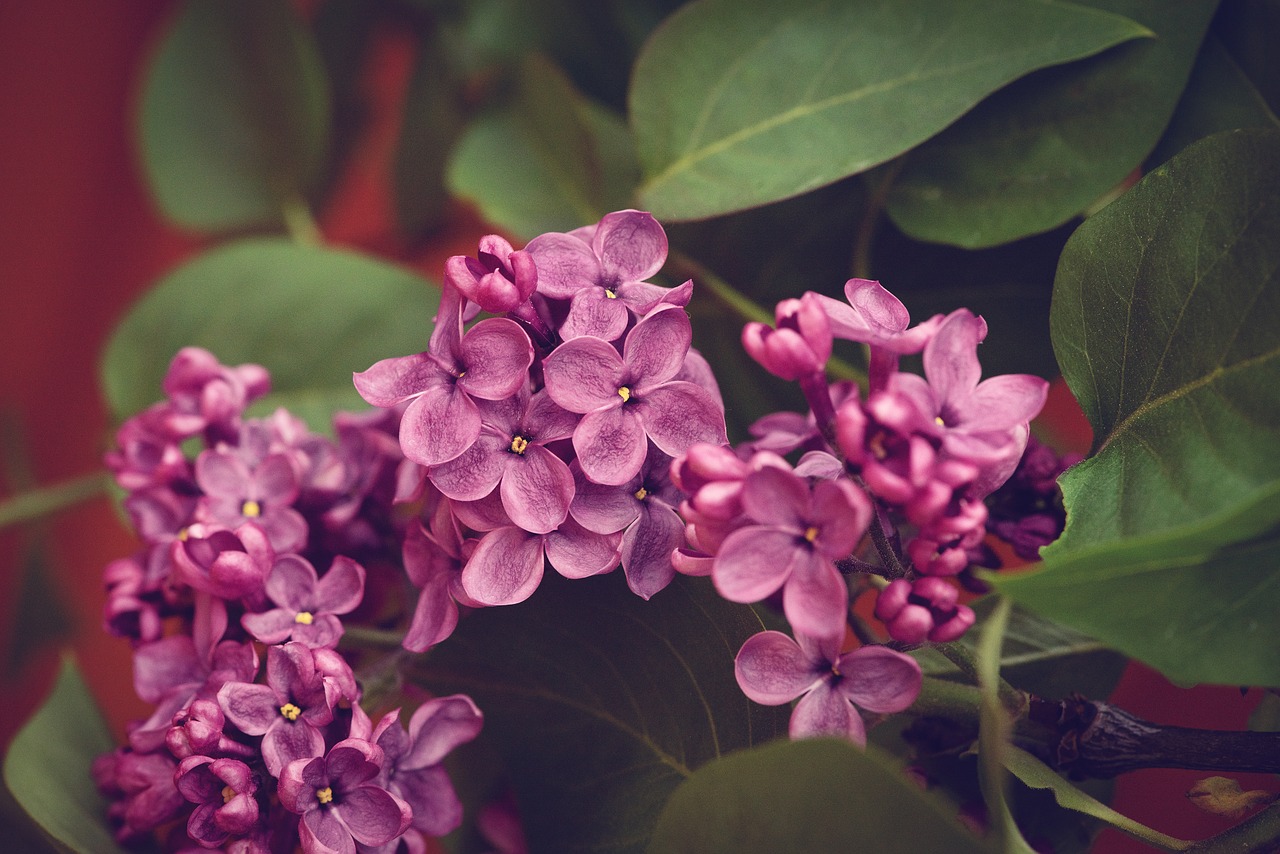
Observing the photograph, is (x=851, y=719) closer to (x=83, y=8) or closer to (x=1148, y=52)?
(x=1148, y=52)

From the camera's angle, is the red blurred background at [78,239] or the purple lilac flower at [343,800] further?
the red blurred background at [78,239]

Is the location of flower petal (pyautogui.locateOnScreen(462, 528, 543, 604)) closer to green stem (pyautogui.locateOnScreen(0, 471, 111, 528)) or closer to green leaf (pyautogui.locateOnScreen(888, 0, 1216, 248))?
green leaf (pyautogui.locateOnScreen(888, 0, 1216, 248))

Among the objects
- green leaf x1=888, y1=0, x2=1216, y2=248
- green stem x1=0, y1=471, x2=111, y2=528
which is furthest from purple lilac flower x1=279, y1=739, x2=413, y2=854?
green stem x1=0, y1=471, x2=111, y2=528

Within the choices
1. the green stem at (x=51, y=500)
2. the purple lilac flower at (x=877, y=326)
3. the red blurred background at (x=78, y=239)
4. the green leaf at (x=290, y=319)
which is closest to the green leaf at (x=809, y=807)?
the purple lilac flower at (x=877, y=326)

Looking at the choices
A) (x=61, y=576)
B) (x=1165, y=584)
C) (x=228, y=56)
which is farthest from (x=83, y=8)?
(x=1165, y=584)

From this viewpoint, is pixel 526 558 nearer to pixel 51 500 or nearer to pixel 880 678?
pixel 880 678

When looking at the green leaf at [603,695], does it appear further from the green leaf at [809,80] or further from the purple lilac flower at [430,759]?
the green leaf at [809,80]
